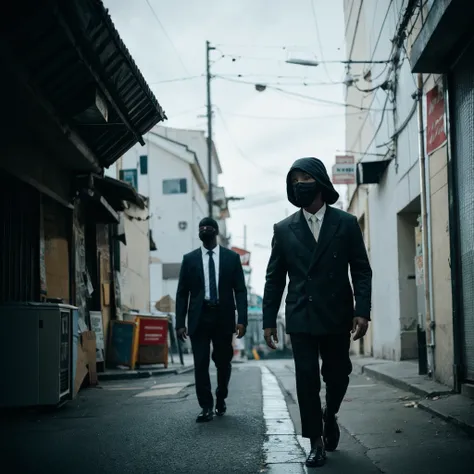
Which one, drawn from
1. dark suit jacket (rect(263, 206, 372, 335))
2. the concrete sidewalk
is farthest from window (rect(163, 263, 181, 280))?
dark suit jacket (rect(263, 206, 372, 335))

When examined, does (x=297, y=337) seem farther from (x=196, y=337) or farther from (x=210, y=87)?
(x=210, y=87)

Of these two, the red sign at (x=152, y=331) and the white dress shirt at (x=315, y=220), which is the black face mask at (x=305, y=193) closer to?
the white dress shirt at (x=315, y=220)

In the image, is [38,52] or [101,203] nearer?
[38,52]

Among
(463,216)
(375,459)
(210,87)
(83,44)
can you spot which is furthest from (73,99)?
(210,87)

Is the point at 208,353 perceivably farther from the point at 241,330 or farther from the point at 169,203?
the point at 169,203

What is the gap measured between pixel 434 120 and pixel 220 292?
3990mm

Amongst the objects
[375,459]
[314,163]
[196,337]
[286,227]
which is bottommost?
[375,459]

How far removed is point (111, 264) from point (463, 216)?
9.48 m

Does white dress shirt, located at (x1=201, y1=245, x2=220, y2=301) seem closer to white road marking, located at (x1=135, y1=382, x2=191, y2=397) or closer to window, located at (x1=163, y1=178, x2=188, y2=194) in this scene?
white road marking, located at (x1=135, y1=382, x2=191, y2=397)

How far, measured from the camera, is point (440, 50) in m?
7.47

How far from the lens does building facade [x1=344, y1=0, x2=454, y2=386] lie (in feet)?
28.8

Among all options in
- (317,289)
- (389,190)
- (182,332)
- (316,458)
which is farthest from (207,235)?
(389,190)

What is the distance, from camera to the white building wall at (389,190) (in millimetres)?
12711

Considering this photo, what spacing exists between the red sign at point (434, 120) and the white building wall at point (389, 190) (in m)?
2.27
